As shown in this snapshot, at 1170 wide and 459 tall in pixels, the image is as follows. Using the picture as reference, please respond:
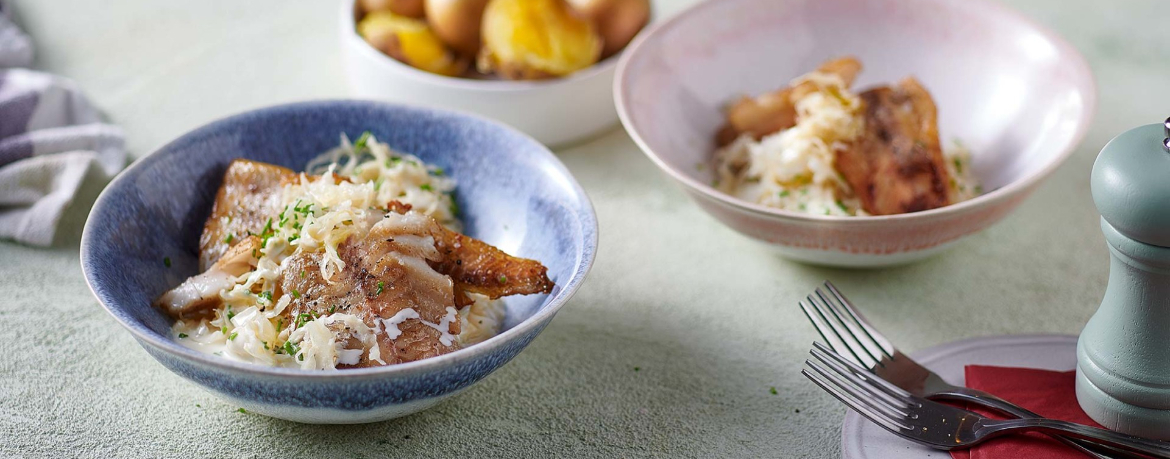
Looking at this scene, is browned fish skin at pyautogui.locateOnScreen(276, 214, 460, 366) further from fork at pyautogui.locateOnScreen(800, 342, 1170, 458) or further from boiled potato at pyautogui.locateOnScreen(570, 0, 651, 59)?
boiled potato at pyautogui.locateOnScreen(570, 0, 651, 59)

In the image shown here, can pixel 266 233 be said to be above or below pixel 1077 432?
above

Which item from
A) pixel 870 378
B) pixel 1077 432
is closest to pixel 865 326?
pixel 870 378

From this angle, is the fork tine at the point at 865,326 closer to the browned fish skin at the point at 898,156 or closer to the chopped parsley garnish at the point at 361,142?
the browned fish skin at the point at 898,156

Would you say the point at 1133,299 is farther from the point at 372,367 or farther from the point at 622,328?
the point at 372,367

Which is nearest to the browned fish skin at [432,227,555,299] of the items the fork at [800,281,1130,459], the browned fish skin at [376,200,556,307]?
the browned fish skin at [376,200,556,307]

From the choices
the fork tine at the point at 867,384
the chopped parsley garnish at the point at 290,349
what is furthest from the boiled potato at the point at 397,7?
the fork tine at the point at 867,384

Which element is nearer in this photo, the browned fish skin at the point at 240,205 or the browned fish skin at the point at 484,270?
the browned fish skin at the point at 484,270
